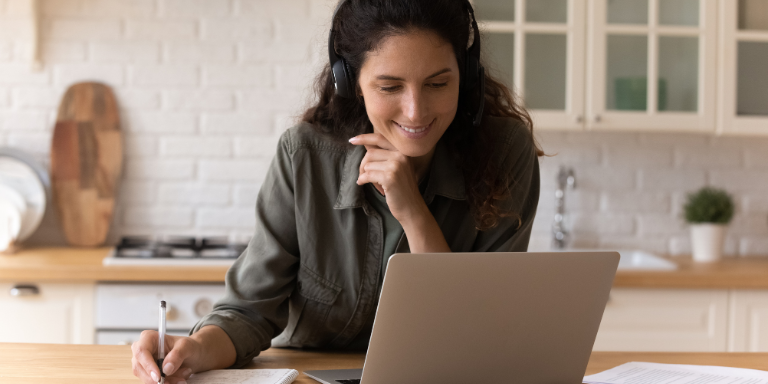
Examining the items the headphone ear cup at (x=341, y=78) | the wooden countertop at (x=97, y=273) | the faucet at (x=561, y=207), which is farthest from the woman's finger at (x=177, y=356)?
the faucet at (x=561, y=207)

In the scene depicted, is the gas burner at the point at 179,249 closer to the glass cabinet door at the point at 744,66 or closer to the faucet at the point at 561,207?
the faucet at the point at 561,207

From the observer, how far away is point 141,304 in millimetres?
2129

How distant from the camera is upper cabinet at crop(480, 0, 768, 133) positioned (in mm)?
2391

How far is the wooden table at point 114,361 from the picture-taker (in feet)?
3.26

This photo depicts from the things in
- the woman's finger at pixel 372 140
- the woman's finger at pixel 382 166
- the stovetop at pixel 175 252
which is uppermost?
the woman's finger at pixel 372 140

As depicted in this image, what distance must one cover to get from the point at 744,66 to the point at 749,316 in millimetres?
894

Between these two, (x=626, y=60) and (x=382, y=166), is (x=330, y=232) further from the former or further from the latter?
(x=626, y=60)

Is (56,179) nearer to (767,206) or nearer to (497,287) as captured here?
(497,287)

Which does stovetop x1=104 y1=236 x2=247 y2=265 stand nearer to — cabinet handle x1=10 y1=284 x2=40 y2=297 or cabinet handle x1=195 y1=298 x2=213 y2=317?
cabinet handle x1=195 y1=298 x2=213 y2=317

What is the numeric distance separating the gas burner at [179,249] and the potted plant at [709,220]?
1.68 metres

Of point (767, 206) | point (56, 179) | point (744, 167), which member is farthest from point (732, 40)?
point (56, 179)

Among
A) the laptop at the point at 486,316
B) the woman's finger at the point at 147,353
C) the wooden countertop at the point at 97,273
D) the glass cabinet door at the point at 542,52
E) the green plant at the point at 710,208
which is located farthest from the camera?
the green plant at the point at 710,208

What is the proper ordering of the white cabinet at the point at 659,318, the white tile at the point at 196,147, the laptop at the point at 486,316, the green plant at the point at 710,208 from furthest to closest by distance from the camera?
the white tile at the point at 196,147, the green plant at the point at 710,208, the white cabinet at the point at 659,318, the laptop at the point at 486,316

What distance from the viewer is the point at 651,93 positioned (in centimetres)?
240
